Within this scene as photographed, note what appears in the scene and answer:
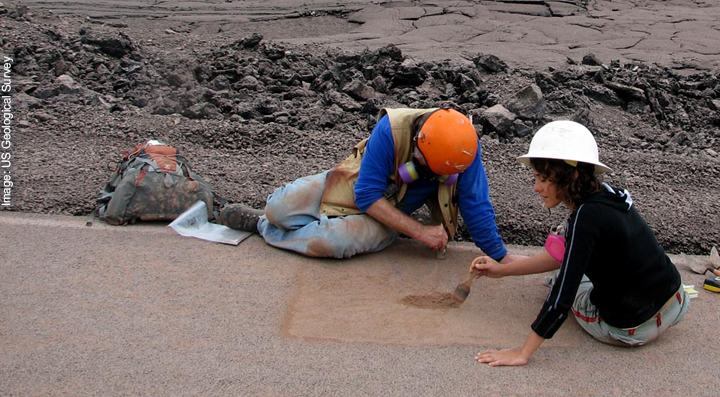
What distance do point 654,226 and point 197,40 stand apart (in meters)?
5.24

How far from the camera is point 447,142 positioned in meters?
2.86

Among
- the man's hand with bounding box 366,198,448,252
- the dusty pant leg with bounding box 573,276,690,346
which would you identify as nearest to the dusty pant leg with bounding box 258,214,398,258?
the man's hand with bounding box 366,198,448,252

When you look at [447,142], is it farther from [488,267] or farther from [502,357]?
[502,357]

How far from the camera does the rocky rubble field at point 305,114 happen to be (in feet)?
13.3

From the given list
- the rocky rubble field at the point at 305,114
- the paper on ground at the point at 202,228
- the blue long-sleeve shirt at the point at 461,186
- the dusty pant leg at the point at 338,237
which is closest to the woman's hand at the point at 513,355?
the blue long-sleeve shirt at the point at 461,186

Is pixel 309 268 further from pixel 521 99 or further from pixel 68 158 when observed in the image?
pixel 521 99

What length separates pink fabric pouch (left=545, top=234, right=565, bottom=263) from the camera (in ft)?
8.50

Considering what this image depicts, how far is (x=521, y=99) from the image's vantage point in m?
5.25

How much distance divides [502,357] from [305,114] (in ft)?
10.1

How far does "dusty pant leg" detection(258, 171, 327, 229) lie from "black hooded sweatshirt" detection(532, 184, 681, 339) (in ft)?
4.58

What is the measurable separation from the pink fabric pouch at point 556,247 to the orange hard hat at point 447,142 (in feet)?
1.71

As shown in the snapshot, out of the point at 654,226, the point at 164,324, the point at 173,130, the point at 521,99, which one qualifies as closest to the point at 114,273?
the point at 164,324
